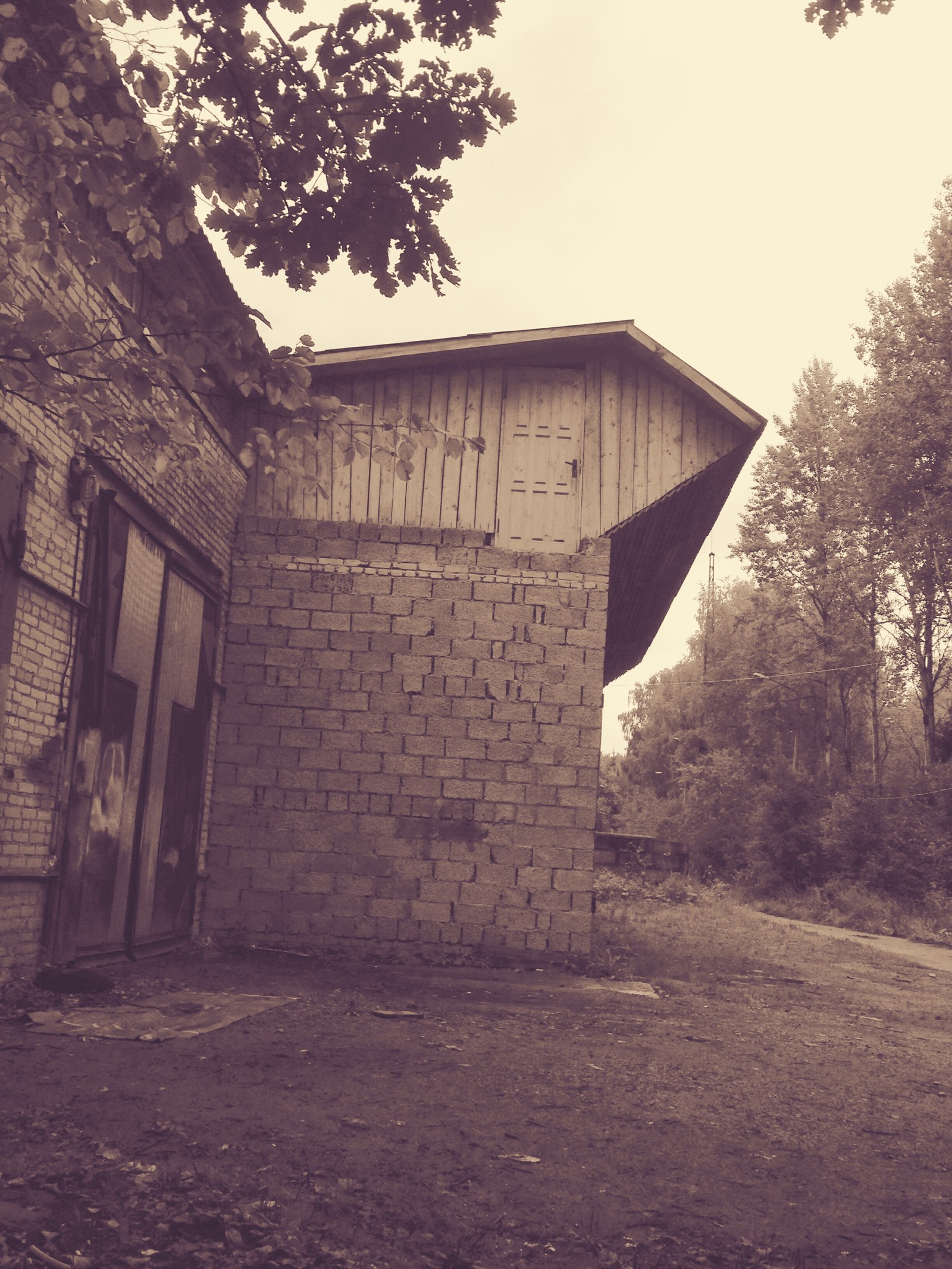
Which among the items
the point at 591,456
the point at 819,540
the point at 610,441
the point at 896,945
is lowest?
the point at 896,945

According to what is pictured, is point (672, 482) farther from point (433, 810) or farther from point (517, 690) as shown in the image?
point (433, 810)

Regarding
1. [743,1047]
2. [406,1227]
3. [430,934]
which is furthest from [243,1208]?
[430,934]

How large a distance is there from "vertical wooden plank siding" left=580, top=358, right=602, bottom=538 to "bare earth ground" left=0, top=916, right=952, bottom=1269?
5319 mm

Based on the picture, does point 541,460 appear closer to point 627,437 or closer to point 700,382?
point 627,437

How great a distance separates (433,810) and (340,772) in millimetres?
1024

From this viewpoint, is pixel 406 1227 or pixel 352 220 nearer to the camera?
pixel 406 1227

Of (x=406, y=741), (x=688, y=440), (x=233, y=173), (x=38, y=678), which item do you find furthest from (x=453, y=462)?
(x=233, y=173)

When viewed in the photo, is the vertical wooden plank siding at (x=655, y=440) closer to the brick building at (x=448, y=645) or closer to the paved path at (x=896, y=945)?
the brick building at (x=448, y=645)

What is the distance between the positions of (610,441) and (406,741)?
12.9ft

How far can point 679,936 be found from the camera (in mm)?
15789

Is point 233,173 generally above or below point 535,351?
below

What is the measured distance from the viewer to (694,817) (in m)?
35.2

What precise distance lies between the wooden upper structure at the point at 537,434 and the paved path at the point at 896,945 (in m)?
7.80

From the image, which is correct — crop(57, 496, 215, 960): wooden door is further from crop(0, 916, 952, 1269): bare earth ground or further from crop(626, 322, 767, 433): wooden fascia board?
crop(626, 322, 767, 433): wooden fascia board
